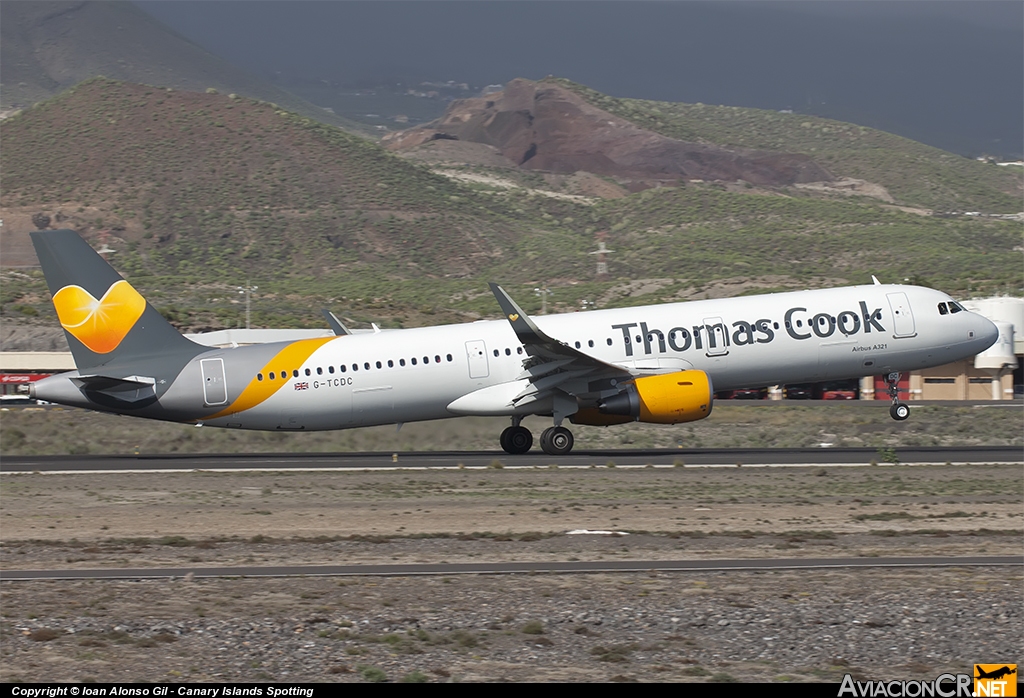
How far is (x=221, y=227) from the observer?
138625 mm

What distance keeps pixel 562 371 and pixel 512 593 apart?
1839cm

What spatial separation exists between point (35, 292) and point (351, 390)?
7339 centimetres

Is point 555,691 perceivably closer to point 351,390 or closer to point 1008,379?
point 351,390

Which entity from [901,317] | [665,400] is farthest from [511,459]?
[901,317]

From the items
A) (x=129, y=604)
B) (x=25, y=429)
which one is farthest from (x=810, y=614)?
(x=25, y=429)

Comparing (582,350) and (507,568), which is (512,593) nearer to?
(507,568)

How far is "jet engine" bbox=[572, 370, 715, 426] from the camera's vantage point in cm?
3488

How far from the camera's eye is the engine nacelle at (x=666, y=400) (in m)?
34.9

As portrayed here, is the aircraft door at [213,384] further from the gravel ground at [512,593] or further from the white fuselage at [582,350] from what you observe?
the gravel ground at [512,593]

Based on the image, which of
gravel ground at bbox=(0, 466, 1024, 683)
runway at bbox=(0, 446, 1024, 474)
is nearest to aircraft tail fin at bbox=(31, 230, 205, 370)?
runway at bbox=(0, 446, 1024, 474)

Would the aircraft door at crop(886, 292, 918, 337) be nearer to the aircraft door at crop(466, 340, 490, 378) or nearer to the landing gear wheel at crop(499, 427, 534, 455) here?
the landing gear wheel at crop(499, 427, 534, 455)

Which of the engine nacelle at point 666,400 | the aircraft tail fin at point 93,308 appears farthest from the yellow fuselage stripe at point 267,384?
the engine nacelle at point 666,400

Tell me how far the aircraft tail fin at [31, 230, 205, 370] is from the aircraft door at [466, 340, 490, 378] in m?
8.34

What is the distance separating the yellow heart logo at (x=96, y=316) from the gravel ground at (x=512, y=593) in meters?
7.02
